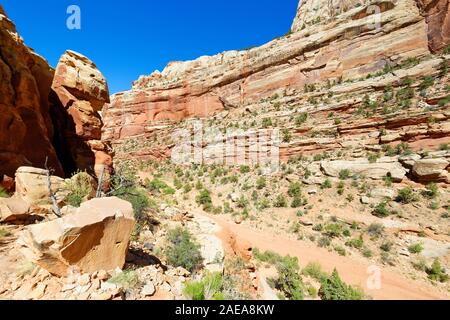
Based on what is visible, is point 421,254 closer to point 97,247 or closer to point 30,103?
point 97,247

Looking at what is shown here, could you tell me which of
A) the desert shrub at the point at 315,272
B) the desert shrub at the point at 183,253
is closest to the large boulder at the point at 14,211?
the desert shrub at the point at 183,253

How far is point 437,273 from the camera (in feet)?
25.8

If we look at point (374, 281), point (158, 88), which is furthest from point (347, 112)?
point (158, 88)

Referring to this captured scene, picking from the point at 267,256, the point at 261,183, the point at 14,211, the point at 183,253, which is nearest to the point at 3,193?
the point at 14,211

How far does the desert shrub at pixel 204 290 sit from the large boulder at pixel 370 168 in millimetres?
12933

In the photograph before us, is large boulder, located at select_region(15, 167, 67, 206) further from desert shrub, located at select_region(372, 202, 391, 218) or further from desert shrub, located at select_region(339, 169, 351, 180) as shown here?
desert shrub, located at select_region(339, 169, 351, 180)

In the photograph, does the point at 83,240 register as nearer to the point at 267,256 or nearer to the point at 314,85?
the point at 267,256

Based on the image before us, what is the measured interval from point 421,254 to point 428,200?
148 inches

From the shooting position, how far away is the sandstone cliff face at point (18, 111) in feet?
24.7

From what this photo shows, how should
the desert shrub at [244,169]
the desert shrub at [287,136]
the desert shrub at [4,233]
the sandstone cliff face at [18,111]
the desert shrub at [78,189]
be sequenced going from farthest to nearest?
the desert shrub at [244,169], the desert shrub at [287,136], the sandstone cliff face at [18,111], the desert shrub at [78,189], the desert shrub at [4,233]

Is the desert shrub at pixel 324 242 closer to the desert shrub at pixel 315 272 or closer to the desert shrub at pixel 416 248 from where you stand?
the desert shrub at pixel 315 272

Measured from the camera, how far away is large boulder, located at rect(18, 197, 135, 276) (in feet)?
11.1

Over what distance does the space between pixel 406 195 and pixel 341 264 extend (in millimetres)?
5904

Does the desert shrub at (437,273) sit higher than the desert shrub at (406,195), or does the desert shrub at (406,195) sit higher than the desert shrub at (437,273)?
the desert shrub at (406,195)
